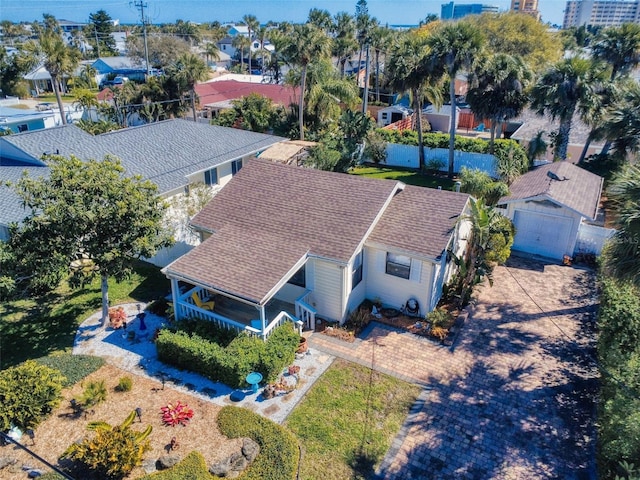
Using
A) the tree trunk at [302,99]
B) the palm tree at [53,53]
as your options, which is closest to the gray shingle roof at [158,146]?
the tree trunk at [302,99]

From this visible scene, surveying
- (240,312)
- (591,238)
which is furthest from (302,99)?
(240,312)

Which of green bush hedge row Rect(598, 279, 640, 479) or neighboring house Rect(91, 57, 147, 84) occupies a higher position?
neighboring house Rect(91, 57, 147, 84)

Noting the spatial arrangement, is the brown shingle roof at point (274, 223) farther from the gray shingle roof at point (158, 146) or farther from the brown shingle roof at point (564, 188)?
the brown shingle roof at point (564, 188)

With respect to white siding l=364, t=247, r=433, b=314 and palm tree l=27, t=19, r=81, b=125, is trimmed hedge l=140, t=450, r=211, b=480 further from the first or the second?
palm tree l=27, t=19, r=81, b=125

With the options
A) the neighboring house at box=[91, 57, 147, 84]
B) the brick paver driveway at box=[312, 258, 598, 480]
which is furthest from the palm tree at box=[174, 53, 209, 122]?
the neighboring house at box=[91, 57, 147, 84]

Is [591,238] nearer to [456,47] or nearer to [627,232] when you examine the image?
[627,232]

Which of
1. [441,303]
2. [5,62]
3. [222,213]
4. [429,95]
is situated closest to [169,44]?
[5,62]
